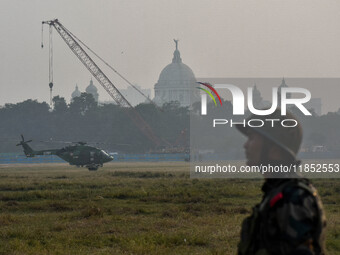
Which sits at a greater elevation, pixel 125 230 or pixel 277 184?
pixel 277 184

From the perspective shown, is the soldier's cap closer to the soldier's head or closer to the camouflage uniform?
the soldier's head

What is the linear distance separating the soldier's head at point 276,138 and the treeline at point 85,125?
16660 cm

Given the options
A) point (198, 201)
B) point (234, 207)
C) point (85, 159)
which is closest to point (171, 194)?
point (198, 201)

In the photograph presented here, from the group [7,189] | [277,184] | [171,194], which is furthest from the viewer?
[7,189]

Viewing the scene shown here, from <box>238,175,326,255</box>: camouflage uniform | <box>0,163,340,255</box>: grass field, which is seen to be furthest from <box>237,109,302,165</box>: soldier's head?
<box>0,163,340,255</box>: grass field

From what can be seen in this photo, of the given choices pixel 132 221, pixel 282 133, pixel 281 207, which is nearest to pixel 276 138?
pixel 282 133

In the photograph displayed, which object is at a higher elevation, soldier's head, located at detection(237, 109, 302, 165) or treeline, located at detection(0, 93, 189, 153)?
treeline, located at detection(0, 93, 189, 153)

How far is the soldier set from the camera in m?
5.80

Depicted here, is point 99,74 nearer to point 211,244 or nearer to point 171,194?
point 171,194

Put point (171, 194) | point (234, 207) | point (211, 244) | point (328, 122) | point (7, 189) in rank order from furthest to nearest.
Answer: point (328, 122) → point (7, 189) → point (171, 194) → point (234, 207) → point (211, 244)

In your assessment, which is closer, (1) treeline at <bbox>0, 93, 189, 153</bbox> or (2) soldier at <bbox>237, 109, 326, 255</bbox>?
(2) soldier at <bbox>237, 109, 326, 255</bbox>

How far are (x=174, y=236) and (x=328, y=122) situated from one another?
505 feet

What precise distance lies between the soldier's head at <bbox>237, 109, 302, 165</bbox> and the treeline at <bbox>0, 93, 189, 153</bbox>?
166598mm

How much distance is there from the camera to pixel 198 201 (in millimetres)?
29766
